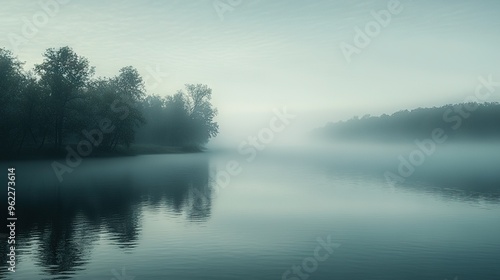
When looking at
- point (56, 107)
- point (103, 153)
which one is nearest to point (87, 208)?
point (56, 107)

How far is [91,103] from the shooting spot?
425 ft

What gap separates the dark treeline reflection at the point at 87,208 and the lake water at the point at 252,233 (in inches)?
4.3

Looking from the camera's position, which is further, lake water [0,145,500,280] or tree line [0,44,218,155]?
tree line [0,44,218,155]

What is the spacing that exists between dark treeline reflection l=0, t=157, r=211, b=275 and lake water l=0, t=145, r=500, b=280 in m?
0.11

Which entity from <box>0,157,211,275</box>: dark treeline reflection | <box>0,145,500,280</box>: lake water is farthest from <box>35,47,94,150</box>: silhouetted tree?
<box>0,145,500,280</box>: lake water

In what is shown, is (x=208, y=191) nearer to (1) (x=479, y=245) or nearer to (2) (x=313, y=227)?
(2) (x=313, y=227)

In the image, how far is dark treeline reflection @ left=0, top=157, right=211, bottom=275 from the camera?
1181 inches

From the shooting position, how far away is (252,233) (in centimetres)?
3597

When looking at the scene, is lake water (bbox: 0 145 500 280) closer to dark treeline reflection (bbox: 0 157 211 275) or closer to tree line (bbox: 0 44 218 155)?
dark treeline reflection (bbox: 0 157 211 275)

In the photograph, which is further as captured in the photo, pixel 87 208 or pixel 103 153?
pixel 103 153

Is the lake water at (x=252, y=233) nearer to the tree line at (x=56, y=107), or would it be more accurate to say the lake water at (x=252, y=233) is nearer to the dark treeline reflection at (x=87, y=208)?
the dark treeline reflection at (x=87, y=208)

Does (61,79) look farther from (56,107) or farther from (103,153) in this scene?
(103,153)

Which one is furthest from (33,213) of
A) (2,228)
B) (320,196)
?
(320,196)

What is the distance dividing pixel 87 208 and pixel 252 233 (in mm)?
21415
